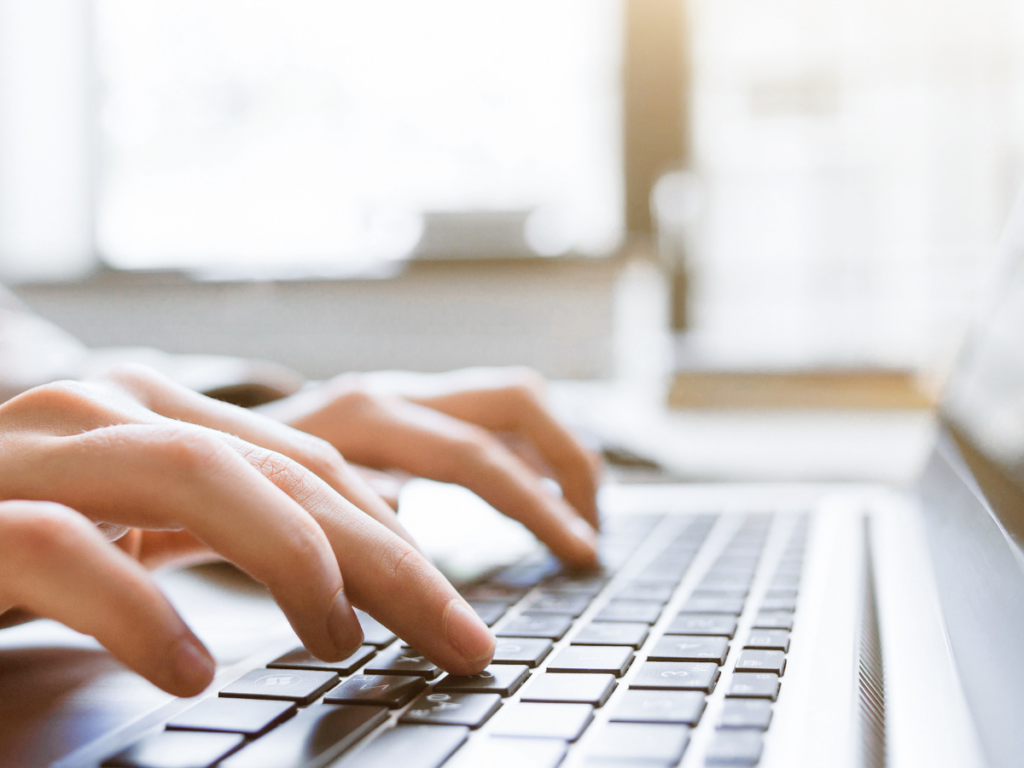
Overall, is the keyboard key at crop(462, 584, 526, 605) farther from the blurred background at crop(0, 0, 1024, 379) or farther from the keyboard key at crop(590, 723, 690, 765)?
the blurred background at crop(0, 0, 1024, 379)

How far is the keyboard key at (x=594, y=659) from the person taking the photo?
303 mm

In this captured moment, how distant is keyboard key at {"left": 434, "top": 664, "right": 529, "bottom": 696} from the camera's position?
11.3 inches

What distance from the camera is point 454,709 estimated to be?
268mm

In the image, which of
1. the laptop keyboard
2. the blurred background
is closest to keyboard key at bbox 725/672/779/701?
the laptop keyboard

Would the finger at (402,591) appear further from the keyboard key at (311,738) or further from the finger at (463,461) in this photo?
the finger at (463,461)

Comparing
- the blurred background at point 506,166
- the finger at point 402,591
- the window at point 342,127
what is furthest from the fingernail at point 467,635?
the window at point 342,127

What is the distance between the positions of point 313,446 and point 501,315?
1391 mm

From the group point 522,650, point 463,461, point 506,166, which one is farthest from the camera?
point 506,166

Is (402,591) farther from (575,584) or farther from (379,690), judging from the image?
(575,584)

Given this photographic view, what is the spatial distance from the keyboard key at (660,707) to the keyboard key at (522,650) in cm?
5

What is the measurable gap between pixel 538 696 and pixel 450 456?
0.29 m

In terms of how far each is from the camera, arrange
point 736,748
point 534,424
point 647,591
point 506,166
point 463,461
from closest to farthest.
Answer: point 736,748 < point 647,591 < point 463,461 < point 534,424 < point 506,166

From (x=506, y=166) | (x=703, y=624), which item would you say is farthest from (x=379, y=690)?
(x=506, y=166)

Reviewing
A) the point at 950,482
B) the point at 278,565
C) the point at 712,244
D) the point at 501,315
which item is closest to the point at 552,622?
the point at 278,565
